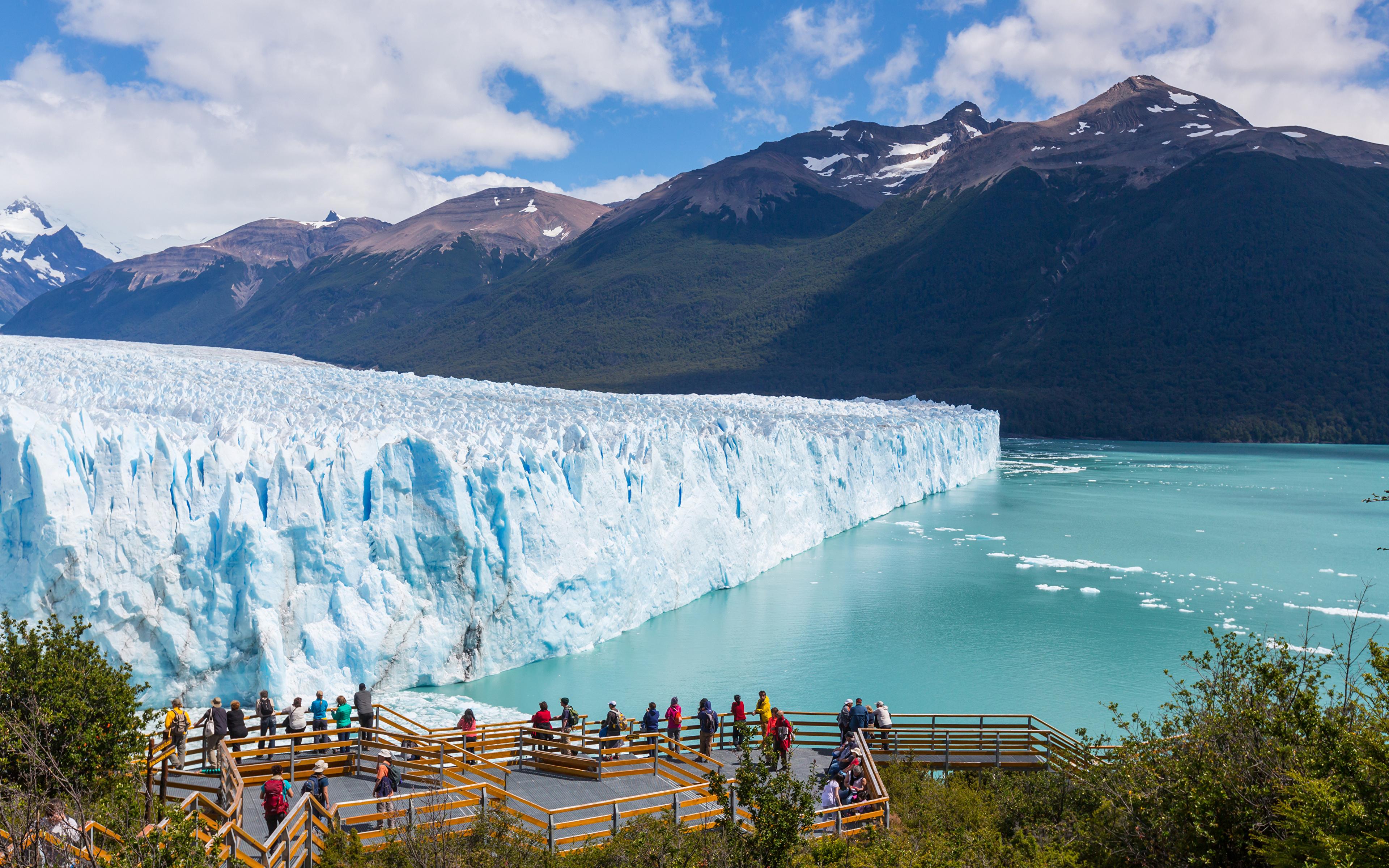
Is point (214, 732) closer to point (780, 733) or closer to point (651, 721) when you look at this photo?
point (651, 721)

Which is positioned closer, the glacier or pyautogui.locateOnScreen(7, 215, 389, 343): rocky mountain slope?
the glacier

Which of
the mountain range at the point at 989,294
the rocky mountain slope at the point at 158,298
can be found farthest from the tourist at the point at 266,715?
the rocky mountain slope at the point at 158,298

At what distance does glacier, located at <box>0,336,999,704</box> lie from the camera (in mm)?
13055

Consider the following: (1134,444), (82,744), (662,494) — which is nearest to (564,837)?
(82,744)

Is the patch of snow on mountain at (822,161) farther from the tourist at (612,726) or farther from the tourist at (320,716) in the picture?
the tourist at (320,716)

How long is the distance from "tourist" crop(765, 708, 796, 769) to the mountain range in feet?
232

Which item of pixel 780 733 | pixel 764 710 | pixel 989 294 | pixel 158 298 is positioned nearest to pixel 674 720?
pixel 764 710

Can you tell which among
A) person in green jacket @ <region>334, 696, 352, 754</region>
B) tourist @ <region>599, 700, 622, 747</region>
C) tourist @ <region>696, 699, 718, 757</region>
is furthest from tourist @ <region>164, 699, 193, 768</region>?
tourist @ <region>696, 699, 718, 757</region>

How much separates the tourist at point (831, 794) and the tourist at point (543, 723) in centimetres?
311

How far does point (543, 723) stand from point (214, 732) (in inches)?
134

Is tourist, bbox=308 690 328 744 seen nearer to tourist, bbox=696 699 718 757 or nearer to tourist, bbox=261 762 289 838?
tourist, bbox=261 762 289 838

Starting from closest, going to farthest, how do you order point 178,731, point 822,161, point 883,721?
1. point 178,731
2. point 883,721
3. point 822,161

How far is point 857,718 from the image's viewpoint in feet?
37.8

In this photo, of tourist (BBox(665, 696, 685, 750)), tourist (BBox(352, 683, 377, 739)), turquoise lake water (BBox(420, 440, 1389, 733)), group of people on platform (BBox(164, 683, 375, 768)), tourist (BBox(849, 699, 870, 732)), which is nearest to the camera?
group of people on platform (BBox(164, 683, 375, 768))
